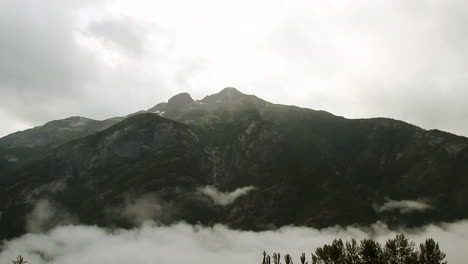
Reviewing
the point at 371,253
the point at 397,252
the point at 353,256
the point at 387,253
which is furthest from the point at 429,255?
the point at 353,256

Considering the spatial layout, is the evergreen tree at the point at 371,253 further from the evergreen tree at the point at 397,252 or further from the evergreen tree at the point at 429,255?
the evergreen tree at the point at 429,255

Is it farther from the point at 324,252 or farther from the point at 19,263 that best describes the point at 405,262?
the point at 19,263

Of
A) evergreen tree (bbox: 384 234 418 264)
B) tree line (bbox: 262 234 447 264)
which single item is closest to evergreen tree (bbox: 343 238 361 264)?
tree line (bbox: 262 234 447 264)

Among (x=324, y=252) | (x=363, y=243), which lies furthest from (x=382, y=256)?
(x=324, y=252)

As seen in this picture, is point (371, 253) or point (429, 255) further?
point (371, 253)

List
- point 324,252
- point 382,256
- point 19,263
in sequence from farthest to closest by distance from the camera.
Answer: point 324,252
point 382,256
point 19,263

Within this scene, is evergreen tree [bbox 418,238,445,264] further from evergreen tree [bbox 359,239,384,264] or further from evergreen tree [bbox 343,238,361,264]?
evergreen tree [bbox 343,238,361,264]

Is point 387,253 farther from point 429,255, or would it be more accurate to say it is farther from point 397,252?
point 429,255

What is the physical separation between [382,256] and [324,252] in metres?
21.6

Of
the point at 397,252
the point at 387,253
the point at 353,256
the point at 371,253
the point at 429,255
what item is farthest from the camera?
the point at 353,256

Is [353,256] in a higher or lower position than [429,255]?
lower

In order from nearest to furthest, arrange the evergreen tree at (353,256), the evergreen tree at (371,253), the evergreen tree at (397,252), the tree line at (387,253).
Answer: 1. the tree line at (387,253)
2. the evergreen tree at (397,252)
3. the evergreen tree at (371,253)
4. the evergreen tree at (353,256)

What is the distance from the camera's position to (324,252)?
161125mm

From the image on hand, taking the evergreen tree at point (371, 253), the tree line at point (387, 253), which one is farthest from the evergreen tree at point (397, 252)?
the evergreen tree at point (371, 253)
